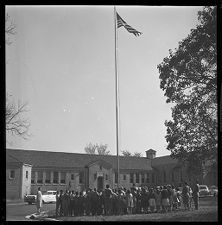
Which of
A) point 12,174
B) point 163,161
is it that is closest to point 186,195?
point 163,161

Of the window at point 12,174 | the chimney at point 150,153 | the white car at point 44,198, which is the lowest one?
the white car at point 44,198

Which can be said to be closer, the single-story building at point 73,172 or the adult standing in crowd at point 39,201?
the adult standing in crowd at point 39,201

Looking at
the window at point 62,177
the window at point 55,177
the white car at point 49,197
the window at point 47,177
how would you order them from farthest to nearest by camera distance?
the window at point 55,177 < the window at point 62,177 < the window at point 47,177 < the white car at point 49,197

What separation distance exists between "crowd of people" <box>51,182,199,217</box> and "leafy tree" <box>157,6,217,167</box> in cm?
275

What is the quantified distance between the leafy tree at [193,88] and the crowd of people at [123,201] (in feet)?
9.03

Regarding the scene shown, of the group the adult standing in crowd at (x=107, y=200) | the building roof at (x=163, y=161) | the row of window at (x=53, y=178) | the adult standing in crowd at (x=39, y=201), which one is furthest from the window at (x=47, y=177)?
the building roof at (x=163, y=161)

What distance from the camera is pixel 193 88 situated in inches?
754

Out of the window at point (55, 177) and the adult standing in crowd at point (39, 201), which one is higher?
the window at point (55, 177)

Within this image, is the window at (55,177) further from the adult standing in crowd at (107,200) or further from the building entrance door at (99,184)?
the adult standing in crowd at (107,200)

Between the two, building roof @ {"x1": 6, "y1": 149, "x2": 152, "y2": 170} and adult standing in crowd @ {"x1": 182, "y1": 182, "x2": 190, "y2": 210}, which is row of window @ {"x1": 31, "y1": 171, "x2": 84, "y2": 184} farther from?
adult standing in crowd @ {"x1": 182, "y1": 182, "x2": 190, "y2": 210}

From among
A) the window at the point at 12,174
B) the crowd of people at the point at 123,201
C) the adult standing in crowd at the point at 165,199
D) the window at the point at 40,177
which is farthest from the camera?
the window at the point at 40,177

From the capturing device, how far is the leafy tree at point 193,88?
725 inches

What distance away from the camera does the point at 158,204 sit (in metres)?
16.2
